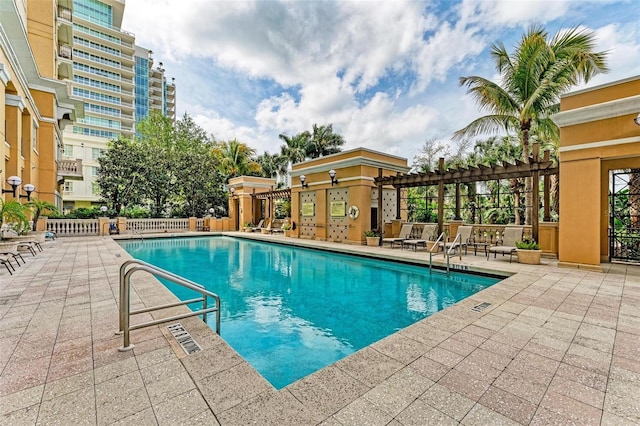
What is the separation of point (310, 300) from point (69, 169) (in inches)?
876

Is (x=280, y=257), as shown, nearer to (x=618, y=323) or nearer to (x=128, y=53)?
(x=618, y=323)

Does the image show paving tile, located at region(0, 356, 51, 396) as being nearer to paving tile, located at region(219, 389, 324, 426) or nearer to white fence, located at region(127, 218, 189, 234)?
paving tile, located at region(219, 389, 324, 426)

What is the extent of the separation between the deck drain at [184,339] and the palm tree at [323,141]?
2454 cm

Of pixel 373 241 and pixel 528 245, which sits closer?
pixel 528 245

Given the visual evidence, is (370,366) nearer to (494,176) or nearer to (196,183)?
(494,176)

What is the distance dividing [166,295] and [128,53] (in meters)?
55.6

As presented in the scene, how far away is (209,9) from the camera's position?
1037 centimetres

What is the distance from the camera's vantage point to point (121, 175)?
2070cm

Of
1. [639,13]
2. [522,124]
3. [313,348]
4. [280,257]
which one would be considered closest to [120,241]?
[280,257]

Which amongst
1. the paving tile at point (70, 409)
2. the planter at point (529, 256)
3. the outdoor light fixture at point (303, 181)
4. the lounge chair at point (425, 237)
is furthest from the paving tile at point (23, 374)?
the outdoor light fixture at point (303, 181)

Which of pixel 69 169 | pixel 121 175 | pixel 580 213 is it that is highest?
pixel 69 169

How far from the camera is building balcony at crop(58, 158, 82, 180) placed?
1929 cm

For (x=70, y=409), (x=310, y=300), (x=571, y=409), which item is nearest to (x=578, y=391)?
(x=571, y=409)

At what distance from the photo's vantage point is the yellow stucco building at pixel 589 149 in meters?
6.71
